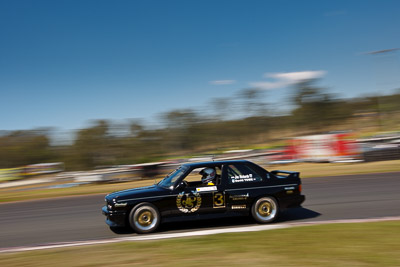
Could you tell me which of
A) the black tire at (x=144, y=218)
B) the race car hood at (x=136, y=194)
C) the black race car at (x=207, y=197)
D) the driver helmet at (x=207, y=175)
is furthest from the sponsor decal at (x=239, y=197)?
the black tire at (x=144, y=218)

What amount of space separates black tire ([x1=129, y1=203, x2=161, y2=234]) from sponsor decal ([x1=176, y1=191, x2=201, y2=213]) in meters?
0.48

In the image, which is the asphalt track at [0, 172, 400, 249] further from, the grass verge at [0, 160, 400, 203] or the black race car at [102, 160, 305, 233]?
the grass verge at [0, 160, 400, 203]

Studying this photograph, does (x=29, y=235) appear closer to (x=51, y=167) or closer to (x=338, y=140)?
(x=338, y=140)

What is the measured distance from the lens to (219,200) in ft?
25.5

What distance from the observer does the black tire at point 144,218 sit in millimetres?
7531

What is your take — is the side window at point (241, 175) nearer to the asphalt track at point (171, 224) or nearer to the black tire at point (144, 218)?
the asphalt track at point (171, 224)

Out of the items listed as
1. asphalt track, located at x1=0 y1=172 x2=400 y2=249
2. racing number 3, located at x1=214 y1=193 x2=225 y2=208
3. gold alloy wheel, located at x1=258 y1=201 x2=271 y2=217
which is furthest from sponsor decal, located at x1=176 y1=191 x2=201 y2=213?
gold alloy wheel, located at x1=258 y1=201 x2=271 y2=217

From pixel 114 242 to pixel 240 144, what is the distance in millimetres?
54766

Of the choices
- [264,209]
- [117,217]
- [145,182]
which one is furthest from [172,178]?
[145,182]

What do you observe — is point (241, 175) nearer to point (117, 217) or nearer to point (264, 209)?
point (264, 209)

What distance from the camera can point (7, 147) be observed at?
53656 millimetres

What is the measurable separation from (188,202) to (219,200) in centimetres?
64

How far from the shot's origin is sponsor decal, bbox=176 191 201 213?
25.1 ft

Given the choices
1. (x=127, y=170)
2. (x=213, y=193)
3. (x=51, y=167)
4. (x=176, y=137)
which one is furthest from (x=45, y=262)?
(x=176, y=137)
